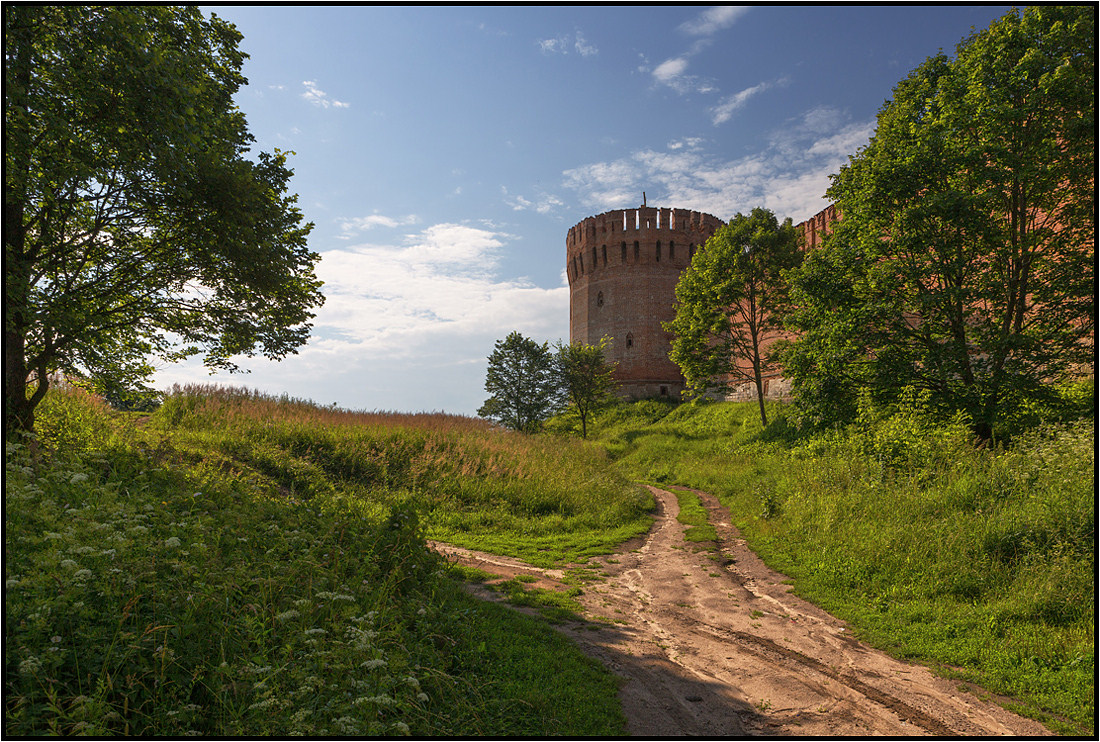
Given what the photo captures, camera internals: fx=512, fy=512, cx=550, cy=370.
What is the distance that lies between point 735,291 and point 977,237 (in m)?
13.0

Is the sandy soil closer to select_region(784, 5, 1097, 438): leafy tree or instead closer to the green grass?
the green grass

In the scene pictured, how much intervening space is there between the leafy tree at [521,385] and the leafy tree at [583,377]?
727 mm

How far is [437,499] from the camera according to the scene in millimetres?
12102

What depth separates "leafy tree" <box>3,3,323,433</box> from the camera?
665 cm

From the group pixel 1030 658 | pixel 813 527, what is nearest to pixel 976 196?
pixel 813 527

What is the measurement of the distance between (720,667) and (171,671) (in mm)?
4551

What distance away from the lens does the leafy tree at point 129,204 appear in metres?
6.65

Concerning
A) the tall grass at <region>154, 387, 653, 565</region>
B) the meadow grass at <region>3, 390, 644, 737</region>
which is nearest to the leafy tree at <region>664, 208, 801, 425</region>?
the tall grass at <region>154, 387, 653, 565</region>

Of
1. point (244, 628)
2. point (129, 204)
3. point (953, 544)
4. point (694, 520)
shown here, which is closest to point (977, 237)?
point (953, 544)

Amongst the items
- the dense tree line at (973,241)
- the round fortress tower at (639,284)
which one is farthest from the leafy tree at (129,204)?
the round fortress tower at (639,284)

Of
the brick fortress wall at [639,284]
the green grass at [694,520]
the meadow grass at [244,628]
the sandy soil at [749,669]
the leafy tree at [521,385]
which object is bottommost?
the sandy soil at [749,669]

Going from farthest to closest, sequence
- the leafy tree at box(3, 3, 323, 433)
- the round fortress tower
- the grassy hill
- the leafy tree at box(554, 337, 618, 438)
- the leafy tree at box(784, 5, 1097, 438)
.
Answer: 1. the round fortress tower
2. the leafy tree at box(554, 337, 618, 438)
3. the leafy tree at box(784, 5, 1097, 438)
4. the leafy tree at box(3, 3, 323, 433)
5. the grassy hill

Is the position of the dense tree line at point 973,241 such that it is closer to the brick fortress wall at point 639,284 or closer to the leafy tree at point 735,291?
the leafy tree at point 735,291

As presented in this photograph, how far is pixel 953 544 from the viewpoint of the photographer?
7262 mm
